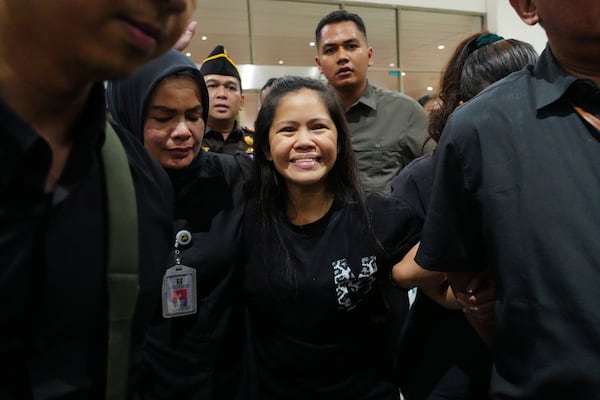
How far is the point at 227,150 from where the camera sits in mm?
2930

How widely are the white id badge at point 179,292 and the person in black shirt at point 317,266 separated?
6.9 inches

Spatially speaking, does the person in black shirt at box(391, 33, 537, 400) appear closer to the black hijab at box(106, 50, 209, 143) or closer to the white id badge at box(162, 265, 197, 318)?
the white id badge at box(162, 265, 197, 318)

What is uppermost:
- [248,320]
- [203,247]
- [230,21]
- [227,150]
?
[230,21]

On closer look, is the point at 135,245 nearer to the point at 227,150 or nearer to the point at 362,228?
the point at 362,228

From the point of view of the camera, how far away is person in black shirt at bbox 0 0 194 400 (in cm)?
62

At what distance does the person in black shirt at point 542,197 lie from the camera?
83cm

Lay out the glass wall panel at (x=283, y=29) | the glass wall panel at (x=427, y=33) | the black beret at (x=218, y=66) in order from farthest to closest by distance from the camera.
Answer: the glass wall panel at (x=427, y=33)
the glass wall panel at (x=283, y=29)
the black beret at (x=218, y=66)

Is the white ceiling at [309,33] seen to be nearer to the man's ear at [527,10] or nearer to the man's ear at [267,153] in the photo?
the man's ear at [267,153]

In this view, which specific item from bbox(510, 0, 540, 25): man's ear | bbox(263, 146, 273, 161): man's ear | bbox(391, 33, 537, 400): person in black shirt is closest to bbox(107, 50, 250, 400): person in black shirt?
bbox(263, 146, 273, 161): man's ear

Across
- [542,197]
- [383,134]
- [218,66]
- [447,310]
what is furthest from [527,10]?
[218,66]

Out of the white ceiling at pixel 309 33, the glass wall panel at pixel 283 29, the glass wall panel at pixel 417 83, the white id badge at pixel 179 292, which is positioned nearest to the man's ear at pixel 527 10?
the white id badge at pixel 179 292

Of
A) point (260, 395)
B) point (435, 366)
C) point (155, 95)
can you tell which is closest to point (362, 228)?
point (435, 366)

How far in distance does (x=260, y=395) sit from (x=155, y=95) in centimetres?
99

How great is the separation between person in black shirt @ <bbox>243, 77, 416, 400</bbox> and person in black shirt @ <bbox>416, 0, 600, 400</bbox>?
19.0 inches
